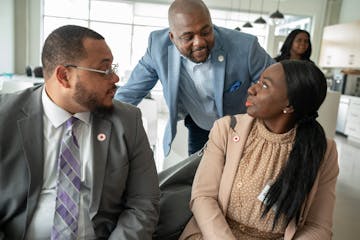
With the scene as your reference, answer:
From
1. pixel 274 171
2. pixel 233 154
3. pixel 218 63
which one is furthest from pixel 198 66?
pixel 274 171

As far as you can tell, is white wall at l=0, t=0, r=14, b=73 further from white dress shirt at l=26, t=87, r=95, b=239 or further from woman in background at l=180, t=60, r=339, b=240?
woman in background at l=180, t=60, r=339, b=240

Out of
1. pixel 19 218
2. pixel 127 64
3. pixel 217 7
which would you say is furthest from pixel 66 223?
pixel 217 7

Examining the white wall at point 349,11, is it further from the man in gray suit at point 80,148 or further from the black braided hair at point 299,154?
the man in gray suit at point 80,148

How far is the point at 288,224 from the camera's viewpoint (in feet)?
3.91

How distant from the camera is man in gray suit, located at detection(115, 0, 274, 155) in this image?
57.2 inches

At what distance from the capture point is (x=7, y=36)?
21.0 feet

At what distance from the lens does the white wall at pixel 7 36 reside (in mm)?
6068

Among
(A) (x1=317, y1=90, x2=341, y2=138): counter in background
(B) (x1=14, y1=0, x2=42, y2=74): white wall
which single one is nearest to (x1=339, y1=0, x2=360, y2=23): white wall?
(A) (x1=317, y1=90, x2=341, y2=138): counter in background

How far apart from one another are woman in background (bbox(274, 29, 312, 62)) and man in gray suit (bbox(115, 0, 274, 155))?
162cm

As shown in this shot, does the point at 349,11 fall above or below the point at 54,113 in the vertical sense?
→ above

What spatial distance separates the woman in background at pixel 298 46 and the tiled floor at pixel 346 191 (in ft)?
4.85

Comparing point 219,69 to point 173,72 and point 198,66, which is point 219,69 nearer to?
point 198,66

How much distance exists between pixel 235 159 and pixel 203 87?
558mm

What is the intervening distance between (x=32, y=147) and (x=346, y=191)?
3327mm
